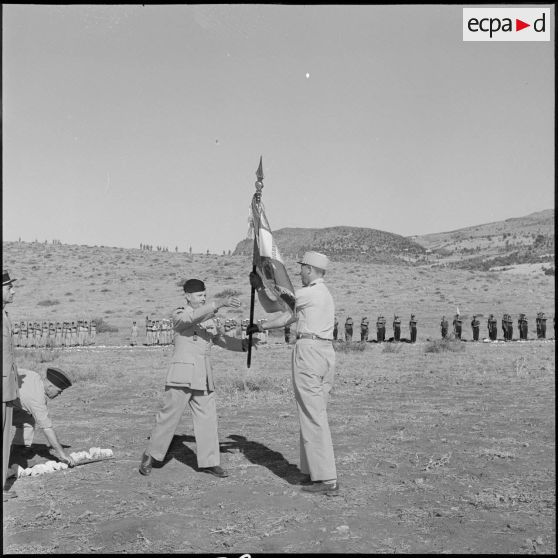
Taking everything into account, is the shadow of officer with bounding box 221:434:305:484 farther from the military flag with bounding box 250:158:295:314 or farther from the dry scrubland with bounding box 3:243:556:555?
the military flag with bounding box 250:158:295:314

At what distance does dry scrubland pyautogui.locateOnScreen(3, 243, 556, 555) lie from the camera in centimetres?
513

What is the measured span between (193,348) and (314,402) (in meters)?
1.40

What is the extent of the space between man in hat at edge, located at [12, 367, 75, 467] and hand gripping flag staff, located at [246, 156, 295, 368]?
6.29ft

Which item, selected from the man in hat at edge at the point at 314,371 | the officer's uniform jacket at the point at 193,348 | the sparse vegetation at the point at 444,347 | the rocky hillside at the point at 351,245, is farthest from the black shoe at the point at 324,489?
the rocky hillside at the point at 351,245

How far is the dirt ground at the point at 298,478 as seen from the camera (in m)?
5.08

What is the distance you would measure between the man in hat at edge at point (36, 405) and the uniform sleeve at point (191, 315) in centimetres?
122

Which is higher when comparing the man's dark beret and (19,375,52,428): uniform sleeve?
the man's dark beret

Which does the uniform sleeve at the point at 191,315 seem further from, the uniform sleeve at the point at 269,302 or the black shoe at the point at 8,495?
the black shoe at the point at 8,495

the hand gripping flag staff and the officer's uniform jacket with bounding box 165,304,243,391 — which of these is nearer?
the officer's uniform jacket with bounding box 165,304,243,391

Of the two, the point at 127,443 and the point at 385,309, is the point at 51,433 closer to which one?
the point at 127,443

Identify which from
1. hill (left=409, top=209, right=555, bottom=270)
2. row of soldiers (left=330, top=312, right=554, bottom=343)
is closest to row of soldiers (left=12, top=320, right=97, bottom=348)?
row of soldiers (left=330, top=312, right=554, bottom=343)

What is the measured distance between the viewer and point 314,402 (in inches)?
244

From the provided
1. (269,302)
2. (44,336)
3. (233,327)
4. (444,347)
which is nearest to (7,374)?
(269,302)

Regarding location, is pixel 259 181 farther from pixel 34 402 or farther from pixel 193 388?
pixel 34 402
